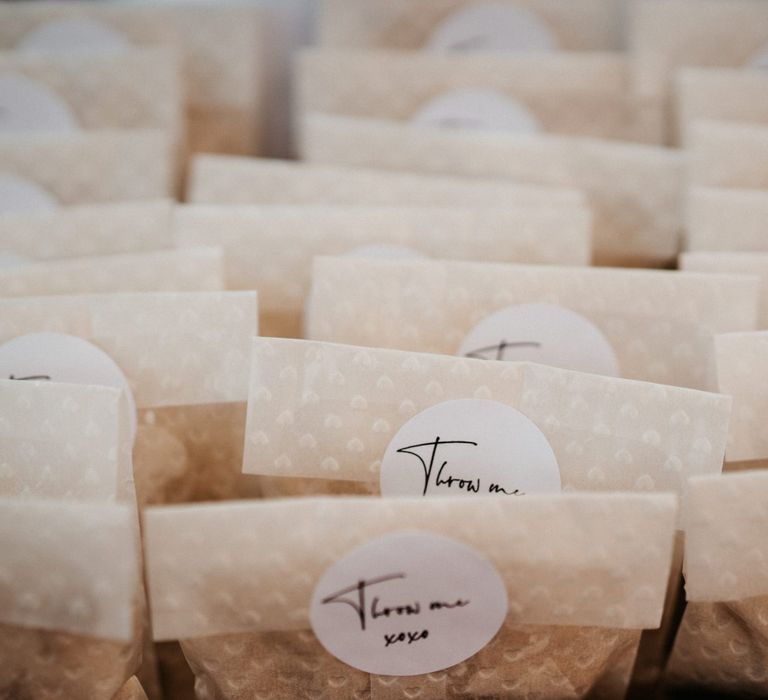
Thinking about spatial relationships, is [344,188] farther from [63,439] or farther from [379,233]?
[63,439]

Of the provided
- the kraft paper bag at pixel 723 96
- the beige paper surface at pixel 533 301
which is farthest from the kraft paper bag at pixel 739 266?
the kraft paper bag at pixel 723 96

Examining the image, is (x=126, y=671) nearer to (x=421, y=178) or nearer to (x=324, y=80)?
(x=421, y=178)

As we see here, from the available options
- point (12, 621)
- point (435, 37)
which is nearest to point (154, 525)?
point (12, 621)

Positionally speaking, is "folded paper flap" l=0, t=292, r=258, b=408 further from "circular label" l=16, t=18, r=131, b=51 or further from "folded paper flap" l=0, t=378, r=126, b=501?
"circular label" l=16, t=18, r=131, b=51

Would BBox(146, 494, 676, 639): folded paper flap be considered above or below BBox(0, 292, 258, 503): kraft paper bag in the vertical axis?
below

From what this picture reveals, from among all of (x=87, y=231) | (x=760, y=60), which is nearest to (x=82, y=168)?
(x=87, y=231)

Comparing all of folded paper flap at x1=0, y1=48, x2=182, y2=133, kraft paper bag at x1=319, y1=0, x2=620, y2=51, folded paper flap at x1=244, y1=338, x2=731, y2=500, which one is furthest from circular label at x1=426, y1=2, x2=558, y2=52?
folded paper flap at x1=244, y1=338, x2=731, y2=500

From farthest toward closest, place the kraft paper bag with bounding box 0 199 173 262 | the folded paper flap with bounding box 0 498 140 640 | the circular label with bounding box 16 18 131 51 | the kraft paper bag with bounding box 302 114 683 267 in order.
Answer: the circular label with bounding box 16 18 131 51, the kraft paper bag with bounding box 302 114 683 267, the kraft paper bag with bounding box 0 199 173 262, the folded paper flap with bounding box 0 498 140 640
